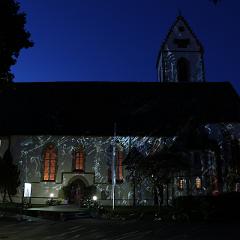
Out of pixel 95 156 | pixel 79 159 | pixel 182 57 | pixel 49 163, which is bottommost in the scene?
pixel 49 163

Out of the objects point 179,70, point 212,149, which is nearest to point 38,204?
point 212,149

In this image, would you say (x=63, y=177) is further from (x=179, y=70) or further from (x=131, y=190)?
(x=179, y=70)

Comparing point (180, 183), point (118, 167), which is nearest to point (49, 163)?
point (118, 167)

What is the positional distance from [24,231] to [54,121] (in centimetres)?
2076

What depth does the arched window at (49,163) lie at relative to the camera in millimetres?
36562

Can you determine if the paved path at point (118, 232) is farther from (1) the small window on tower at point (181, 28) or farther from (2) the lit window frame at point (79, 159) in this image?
(1) the small window on tower at point (181, 28)

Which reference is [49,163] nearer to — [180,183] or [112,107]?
[112,107]

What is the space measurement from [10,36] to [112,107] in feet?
81.2

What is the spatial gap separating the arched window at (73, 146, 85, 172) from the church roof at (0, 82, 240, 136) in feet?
5.55

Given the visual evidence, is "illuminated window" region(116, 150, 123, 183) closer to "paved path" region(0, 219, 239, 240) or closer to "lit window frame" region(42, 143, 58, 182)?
"lit window frame" region(42, 143, 58, 182)

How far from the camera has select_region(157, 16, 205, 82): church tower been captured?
154ft

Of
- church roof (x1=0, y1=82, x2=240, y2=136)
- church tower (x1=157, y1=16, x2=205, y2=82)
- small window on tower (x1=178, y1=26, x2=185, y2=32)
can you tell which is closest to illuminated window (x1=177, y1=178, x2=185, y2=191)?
church roof (x1=0, y1=82, x2=240, y2=136)

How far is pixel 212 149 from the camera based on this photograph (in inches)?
1431

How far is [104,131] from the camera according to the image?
3759 centimetres
